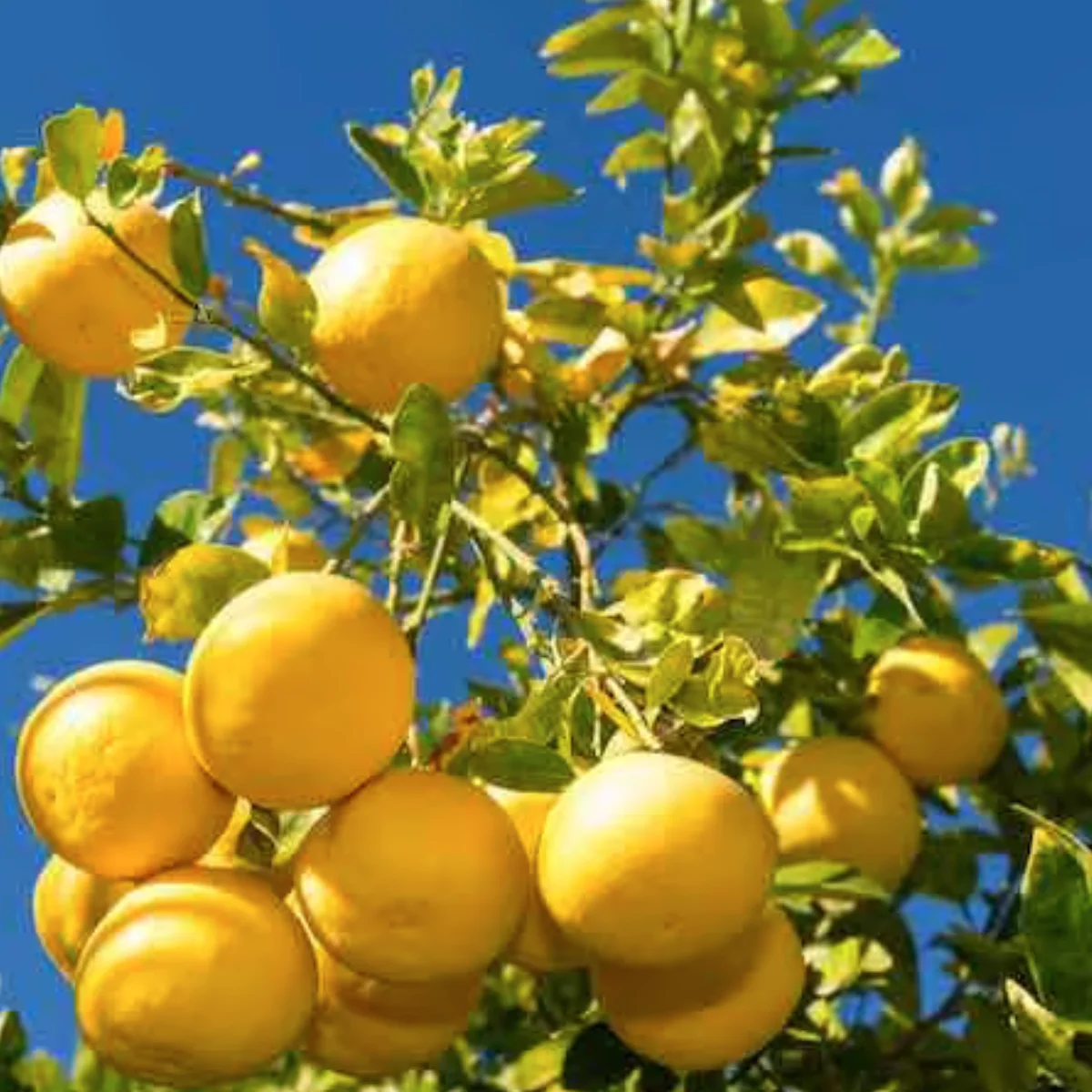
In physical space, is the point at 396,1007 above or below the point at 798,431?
below

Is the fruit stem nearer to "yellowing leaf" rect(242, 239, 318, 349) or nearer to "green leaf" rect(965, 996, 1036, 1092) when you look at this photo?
"yellowing leaf" rect(242, 239, 318, 349)

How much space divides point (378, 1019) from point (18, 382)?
682 mm

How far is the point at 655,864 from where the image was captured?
1007 millimetres

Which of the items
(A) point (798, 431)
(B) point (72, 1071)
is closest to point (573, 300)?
(A) point (798, 431)

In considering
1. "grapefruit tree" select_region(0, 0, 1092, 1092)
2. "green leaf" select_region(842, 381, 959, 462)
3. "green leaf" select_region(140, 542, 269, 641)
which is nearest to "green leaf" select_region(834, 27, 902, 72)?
"grapefruit tree" select_region(0, 0, 1092, 1092)

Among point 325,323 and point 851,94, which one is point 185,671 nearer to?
point 325,323

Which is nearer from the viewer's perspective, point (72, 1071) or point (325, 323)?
point (325, 323)

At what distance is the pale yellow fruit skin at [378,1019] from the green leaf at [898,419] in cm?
59

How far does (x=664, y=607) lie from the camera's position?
1252 mm

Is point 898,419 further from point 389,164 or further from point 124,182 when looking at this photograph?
point 124,182

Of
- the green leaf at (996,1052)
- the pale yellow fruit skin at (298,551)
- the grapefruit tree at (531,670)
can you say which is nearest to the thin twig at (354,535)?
the grapefruit tree at (531,670)

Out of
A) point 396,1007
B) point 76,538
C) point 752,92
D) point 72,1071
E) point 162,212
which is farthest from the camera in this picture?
point 72,1071

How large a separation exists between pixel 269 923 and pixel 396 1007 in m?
0.15

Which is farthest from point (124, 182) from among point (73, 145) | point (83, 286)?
point (83, 286)
